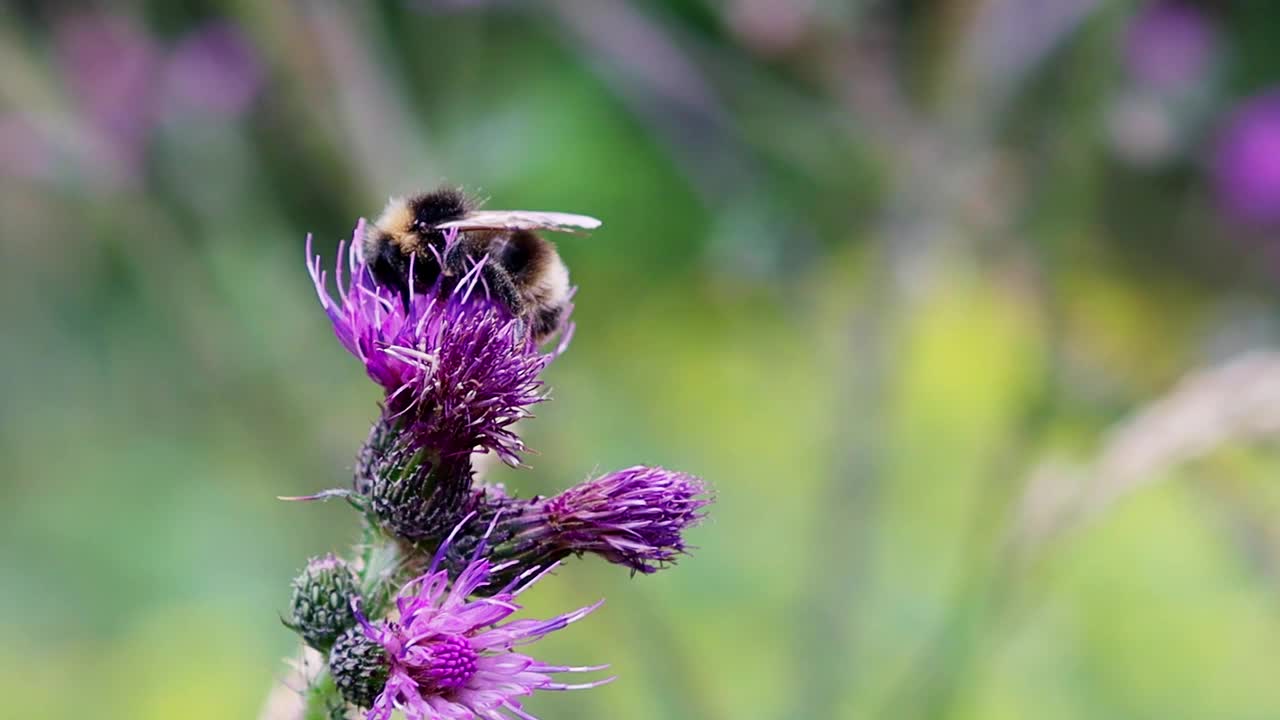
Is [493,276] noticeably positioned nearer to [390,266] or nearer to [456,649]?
[390,266]

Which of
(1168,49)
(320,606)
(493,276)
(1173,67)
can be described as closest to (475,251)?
(493,276)

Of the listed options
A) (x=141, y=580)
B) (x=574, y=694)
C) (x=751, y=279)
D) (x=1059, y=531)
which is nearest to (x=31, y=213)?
(x=141, y=580)

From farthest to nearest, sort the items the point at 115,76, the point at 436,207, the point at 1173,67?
the point at 1173,67 → the point at 115,76 → the point at 436,207

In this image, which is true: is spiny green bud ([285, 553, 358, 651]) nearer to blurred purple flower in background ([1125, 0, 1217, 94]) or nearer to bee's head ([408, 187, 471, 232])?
bee's head ([408, 187, 471, 232])

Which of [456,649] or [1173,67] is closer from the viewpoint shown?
[456,649]

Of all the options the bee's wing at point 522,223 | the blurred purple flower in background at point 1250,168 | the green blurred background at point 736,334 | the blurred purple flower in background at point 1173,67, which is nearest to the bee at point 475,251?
the bee's wing at point 522,223

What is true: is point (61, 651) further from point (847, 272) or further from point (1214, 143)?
point (1214, 143)

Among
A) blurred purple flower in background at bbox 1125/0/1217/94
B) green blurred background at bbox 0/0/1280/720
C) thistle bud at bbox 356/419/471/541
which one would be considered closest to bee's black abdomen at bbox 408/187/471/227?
thistle bud at bbox 356/419/471/541

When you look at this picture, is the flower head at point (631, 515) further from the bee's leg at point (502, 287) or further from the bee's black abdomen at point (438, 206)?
the bee's black abdomen at point (438, 206)
